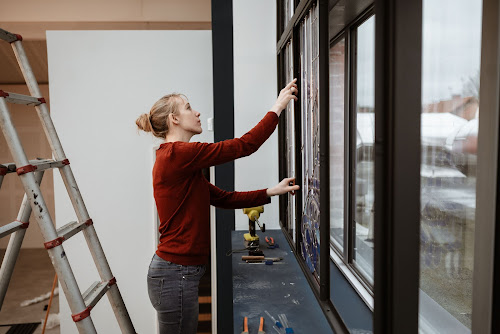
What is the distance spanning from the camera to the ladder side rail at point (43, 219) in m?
1.81

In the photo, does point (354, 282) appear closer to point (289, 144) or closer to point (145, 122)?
point (289, 144)

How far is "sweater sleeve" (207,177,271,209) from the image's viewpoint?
222 cm

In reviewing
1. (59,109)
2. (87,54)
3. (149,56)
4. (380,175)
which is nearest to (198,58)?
(149,56)

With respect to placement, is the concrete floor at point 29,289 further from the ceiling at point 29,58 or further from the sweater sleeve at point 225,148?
the sweater sleeve at point 225,148

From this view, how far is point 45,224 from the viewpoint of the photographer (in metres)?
1.82

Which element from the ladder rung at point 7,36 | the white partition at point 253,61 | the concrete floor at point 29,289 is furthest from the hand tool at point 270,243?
the concrete floor at point 29,289

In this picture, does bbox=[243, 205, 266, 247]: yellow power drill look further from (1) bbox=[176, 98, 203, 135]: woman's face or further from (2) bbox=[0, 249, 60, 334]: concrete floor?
(2) bbox=[0, 249, 60, 334]: concrete floor

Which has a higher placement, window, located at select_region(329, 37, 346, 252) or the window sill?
window, located at select_region(329, 37, 346, 252)

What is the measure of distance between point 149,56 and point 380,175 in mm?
2934

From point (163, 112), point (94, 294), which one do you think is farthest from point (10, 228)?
point (163, 112)

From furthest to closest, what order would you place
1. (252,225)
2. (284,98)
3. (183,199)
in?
(252,225) → (183,199) → (284,98)

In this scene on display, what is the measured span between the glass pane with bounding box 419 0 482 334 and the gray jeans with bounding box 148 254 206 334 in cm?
98

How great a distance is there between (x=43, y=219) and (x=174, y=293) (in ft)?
2.13

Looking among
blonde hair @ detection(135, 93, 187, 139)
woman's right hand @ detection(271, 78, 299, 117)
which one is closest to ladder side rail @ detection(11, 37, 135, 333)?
blonde hair @ detection(135, 93, 187, 139)
